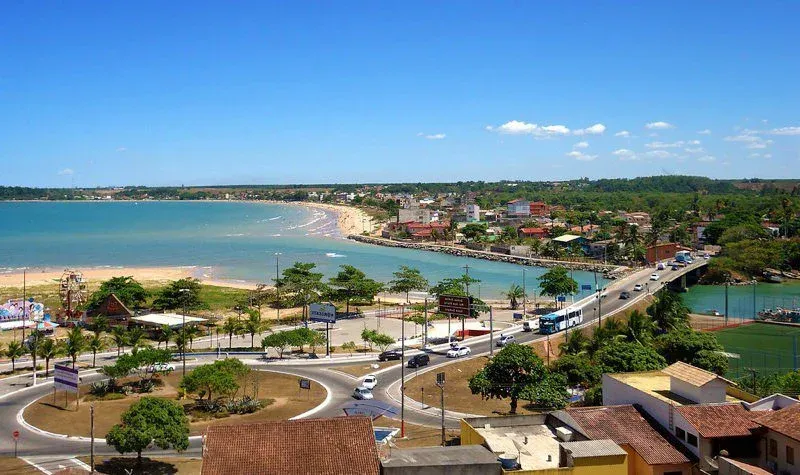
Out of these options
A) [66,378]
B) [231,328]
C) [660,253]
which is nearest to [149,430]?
[66,378]

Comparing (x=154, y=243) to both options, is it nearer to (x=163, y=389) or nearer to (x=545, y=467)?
(x=163, y=389)

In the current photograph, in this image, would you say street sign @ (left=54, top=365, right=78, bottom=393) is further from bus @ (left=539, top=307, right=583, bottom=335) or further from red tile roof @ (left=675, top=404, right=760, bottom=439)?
bus @ (left=539, top=307, right=583, bottom=335)

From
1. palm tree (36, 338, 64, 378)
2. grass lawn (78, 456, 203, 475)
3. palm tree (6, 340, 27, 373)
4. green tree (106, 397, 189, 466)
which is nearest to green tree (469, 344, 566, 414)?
grass lawn (78, 456, 203, 475)

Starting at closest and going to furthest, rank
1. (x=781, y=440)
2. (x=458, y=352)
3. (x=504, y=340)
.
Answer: (x=781, y=440)
(x=458, y=352)
(x=504, y=340)

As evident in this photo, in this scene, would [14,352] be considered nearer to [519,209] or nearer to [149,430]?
[149,430]

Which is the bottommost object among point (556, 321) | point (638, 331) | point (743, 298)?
→ point (743, 298)

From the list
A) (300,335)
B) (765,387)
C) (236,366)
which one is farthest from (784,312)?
(236,366)

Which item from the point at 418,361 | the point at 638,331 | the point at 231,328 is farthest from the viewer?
the point at 231,328
